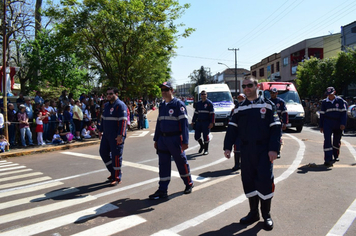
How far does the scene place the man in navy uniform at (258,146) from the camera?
13.2ft

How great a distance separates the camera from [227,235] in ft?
12.6

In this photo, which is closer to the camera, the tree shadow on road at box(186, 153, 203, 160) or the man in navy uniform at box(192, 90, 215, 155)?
the tree shadow on road at box(186, 153, 203, 160)

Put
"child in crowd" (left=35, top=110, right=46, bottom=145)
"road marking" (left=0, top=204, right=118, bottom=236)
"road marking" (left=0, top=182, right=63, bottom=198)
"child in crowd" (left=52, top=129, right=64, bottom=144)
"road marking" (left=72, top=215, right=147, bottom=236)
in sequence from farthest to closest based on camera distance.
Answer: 1. "child in crowd" (left=52, top=129, right=64, bottom=144)
2. "child in crowd" (left=35, top=110, right=46, bottom=145)
3. "road marking" (left=0, top=182, right=63, bottom=198)
4. "road marking" (left=0, top=204, right=118, bottom=236)
5. "road marking" (left=72, top=215, right=147, bottom=236)

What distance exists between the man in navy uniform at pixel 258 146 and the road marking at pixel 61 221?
2.22m

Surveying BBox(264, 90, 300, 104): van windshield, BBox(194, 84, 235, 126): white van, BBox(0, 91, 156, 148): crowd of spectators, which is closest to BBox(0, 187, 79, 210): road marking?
BBox(0, 91, 156, 148): crowd of spectators

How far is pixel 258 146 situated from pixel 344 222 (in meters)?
1.59

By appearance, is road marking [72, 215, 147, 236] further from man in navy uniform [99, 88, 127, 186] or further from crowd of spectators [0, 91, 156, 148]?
crowd of spectators [0, 91, 156, 148]

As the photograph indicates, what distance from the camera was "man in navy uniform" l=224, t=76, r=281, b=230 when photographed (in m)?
4.02

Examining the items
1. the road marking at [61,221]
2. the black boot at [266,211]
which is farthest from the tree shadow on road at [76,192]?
the black boot at [266,211]

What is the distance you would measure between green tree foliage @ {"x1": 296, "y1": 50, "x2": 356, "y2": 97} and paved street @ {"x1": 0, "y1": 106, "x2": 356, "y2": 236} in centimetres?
1775

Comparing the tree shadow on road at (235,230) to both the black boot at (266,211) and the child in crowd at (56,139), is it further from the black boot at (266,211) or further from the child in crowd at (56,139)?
the child in crowd at (56,139)

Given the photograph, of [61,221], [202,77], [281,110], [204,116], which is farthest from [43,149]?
[202,77]

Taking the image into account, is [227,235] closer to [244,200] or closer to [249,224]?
[249,224]

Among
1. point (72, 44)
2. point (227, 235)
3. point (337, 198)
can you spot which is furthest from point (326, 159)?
point (72, 44)
